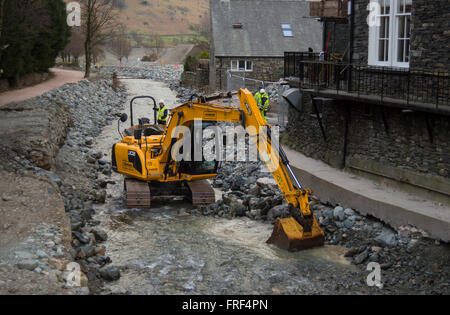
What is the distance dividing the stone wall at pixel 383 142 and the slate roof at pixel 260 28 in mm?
19945

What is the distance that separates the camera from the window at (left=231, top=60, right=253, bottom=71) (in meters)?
38.7

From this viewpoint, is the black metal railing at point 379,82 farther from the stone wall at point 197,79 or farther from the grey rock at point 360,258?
the stone wall at point 197,79

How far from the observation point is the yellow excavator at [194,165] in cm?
1241

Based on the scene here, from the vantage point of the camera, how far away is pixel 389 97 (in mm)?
15016

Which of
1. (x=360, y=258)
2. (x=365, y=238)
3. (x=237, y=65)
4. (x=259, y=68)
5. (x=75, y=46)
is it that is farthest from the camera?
(x=75, y=46)

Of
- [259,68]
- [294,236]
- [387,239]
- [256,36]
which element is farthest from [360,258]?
[256,36]

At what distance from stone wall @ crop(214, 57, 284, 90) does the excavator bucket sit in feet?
86.9

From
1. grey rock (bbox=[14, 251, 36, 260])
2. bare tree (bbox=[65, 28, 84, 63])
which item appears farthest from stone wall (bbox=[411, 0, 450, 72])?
bare tree (bbox=[65, 28, 84, 63])

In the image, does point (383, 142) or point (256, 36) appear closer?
point (383, 142)

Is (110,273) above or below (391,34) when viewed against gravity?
below

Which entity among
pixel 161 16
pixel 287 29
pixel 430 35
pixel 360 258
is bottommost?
pixel 360 258

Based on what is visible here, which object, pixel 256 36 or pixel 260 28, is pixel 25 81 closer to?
pixel 256 36

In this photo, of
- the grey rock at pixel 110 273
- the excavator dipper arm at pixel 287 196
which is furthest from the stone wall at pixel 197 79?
the grey rock at pixel 110 273

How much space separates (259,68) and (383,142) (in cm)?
2404
